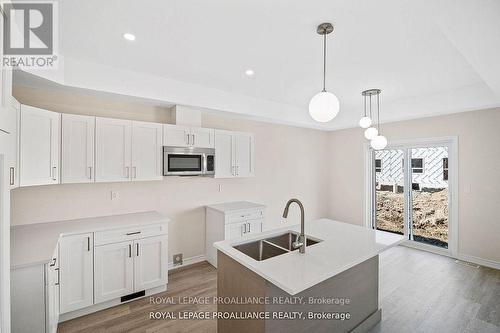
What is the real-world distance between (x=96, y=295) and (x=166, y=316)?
775 millimetres

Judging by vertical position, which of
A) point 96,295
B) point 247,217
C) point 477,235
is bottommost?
point 96,295

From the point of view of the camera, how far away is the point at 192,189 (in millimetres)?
3582

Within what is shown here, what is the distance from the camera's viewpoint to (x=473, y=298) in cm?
264

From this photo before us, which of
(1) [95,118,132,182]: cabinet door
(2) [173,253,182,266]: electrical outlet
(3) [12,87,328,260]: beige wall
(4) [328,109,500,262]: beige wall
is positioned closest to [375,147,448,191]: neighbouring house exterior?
(4) [328,109,500,262]: beige wall

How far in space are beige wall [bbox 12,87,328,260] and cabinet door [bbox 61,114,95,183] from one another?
368 millimetres

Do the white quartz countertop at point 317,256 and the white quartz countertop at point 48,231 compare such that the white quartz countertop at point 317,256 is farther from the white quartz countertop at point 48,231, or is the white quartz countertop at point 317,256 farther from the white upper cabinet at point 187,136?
the white upper cabinet at point 187,136

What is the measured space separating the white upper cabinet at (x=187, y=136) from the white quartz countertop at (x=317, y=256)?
1.76 m

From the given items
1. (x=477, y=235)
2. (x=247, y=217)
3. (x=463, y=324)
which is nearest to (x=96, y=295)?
(x=247, y=217)

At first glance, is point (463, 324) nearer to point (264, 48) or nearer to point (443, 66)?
point (443, 66)

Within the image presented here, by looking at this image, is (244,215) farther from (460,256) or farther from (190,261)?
(460,256)

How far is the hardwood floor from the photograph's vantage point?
85.8 inches

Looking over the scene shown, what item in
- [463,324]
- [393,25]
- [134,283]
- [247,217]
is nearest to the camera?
[393,25]

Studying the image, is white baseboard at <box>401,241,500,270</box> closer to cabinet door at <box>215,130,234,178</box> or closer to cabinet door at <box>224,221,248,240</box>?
cabinet door at <box>224,221,248,240</box>

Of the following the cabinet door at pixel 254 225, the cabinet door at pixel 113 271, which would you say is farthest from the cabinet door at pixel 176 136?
the cabinet door at pixel 254 225
